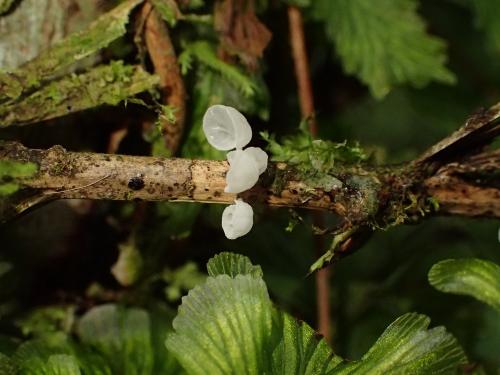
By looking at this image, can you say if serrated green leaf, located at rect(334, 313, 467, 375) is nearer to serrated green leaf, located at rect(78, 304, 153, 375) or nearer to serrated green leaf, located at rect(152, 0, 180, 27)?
serrated green leaf, located at rect(78, 304, 153, 375)

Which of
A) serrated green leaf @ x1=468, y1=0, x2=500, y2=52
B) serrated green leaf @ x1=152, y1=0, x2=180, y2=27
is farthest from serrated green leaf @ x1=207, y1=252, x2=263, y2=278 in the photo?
serrated green leaf @ x1=468, y1=0, x2=500, y2=52

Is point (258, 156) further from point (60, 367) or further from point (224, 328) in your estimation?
point (60, 367)

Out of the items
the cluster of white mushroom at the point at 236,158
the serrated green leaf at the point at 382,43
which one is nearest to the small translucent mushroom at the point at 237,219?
the cluster of white mushroom at the point at 236,158

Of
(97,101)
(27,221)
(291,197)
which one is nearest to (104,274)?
(27,221)

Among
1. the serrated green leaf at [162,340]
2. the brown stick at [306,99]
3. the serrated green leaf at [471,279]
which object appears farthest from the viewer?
the brown stick at [306,99]

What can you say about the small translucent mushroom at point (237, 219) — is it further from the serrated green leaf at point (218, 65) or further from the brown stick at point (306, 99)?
the brown stick at point (306, 99)

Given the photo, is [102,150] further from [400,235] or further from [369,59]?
[400,235]

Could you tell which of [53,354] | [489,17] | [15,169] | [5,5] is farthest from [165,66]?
[489,17]
